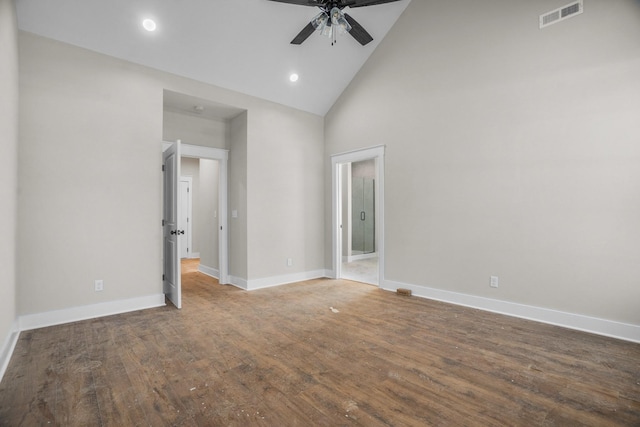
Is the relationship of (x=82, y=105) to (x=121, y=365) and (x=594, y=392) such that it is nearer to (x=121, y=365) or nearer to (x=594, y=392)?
(x=121, y=365)

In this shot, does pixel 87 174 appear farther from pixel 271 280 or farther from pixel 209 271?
pixel 209 271

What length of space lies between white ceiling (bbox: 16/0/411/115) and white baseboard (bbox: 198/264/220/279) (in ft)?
10.5

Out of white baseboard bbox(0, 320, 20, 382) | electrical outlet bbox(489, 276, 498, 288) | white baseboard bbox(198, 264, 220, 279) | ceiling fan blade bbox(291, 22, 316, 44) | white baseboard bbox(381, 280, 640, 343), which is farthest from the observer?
white baseboard bbox(198, 264, 220, 279)

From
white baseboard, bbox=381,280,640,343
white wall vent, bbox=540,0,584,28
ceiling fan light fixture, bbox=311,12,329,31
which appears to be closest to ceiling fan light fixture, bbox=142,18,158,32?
ceiling fan light fixture, bbox=311,12,329,31

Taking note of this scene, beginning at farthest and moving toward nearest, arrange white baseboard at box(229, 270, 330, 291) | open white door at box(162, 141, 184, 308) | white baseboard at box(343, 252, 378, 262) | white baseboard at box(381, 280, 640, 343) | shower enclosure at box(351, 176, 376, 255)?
shower enclosure at box(351, 176, 376, 255) < white baseboard at box(343, 252, 378, 262) < white baseboard at box(229, 270, 330, 291) < open white door at box(162, 141, 184, 308) < white baseboard at box(381, 280, 640, 343)

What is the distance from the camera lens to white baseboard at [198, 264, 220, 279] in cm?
550

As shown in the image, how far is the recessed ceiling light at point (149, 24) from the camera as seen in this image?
3.30m

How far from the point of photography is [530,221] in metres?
3.28

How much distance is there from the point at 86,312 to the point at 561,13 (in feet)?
19.4

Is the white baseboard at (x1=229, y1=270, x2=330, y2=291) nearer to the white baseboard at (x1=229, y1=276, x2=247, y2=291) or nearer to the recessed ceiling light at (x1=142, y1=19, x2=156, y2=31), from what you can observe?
the white baseboard at (x1=229, y1=276, x2=247, y2=291)

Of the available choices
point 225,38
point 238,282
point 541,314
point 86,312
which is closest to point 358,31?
point 225,38

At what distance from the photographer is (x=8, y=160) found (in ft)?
8.26

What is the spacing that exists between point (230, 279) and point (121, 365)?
2730mm

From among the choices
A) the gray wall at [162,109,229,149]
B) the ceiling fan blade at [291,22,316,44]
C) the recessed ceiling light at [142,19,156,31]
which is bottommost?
the gray wall at [162,109,229,149]
